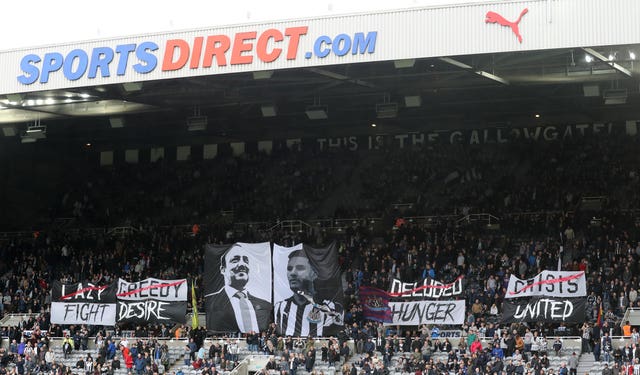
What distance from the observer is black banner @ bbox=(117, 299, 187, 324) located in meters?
37.8

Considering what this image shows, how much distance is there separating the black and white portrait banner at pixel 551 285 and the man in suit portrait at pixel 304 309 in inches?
221

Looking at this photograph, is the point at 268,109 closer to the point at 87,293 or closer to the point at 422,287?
the point at 87,293

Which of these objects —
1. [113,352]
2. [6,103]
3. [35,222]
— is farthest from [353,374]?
[35,222]

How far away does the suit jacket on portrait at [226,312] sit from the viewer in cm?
3638

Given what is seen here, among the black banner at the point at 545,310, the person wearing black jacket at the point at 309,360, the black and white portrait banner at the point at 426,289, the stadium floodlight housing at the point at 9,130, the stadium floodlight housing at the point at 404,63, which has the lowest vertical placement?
the person wearing black jacket at the point at 309,360

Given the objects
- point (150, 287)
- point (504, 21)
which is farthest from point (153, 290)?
A: point (504, 21)

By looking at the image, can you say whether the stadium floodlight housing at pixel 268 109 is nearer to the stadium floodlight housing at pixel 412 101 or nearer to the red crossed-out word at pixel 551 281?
the stadium floodlight housing at pixel 412 101

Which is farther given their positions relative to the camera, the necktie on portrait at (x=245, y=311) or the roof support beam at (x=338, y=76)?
the necktie on portrait at (x=245, y=311)

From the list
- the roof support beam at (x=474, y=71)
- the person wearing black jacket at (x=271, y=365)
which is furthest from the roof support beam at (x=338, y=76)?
the person wearing black jacket at (x=271, y=365)

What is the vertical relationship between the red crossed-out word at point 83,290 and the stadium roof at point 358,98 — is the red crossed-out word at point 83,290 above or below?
below

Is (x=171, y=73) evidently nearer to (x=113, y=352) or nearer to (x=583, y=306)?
(x=113, y=352)

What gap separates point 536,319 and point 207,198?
23.7m

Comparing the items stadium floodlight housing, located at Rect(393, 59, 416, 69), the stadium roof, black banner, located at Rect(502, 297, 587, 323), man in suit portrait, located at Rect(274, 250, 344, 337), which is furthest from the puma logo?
man in suit portrait, located at Rect(274, 250, 344, 337)

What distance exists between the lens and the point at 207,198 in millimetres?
53938
